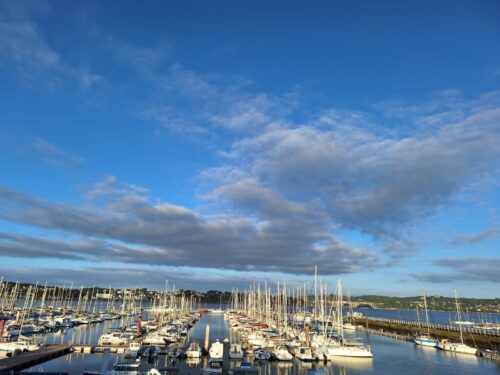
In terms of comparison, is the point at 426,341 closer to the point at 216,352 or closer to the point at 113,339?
the point at 216,352

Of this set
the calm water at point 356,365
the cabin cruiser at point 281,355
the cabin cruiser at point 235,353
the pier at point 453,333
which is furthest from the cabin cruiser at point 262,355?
the pier at point 453,333

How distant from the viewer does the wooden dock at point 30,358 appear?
1788 inches

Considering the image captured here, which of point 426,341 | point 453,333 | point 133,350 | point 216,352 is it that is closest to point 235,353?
point 216,352

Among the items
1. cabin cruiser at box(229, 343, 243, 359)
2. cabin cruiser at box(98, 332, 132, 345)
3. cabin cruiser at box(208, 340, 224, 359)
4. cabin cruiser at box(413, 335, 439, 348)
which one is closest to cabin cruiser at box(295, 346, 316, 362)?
cabin cruiser at box(229, 343, 243, 359)

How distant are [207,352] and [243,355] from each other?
5.57 m

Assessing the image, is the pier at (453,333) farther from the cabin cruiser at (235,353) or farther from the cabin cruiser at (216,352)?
the cabin cruiser at (216,352)

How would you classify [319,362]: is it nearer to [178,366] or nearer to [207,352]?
[207,352]

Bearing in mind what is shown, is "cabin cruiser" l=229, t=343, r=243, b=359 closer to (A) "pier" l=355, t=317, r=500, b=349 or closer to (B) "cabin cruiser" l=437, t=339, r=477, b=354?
(B) "cabin cruiser" l=437, t=339, r=477, b=354

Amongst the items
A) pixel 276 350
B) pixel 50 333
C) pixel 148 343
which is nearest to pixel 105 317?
pixel 50 333

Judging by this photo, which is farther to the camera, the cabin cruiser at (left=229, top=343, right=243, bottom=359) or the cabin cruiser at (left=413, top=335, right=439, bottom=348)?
→ the cabin cruiser at (left=413, top=335, right=439, bottom=348)

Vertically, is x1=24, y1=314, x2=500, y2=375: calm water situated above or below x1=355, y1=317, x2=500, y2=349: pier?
below

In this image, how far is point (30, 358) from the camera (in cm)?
5109

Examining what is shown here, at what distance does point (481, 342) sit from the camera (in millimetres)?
86125

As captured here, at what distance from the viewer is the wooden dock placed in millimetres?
45416
